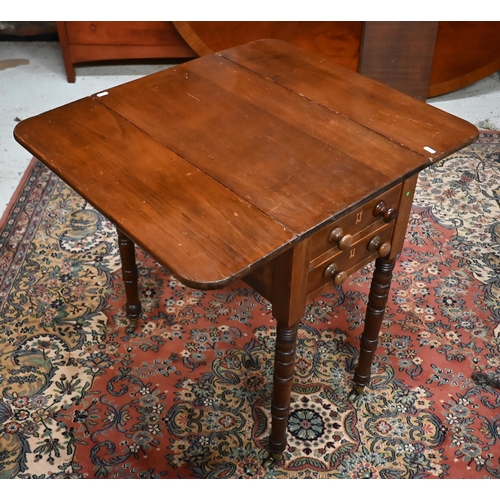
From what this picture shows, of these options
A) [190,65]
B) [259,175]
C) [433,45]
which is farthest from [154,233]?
[433,45]

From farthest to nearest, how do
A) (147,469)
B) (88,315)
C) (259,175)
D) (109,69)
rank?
(109,69), (88,315), (147,469), (259,175)

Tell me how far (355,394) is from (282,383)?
1.37 feet

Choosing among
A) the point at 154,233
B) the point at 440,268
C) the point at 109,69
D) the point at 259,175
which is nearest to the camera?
the point at 154,233

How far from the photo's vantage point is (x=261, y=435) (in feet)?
5.92

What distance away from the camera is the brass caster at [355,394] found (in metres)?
1.90

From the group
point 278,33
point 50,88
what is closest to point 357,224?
point 278,33

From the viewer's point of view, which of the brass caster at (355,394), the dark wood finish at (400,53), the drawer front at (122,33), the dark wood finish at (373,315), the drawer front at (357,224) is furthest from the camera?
the drawer front at (122,33)

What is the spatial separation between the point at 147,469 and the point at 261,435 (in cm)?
32

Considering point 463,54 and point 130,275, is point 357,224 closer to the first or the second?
point 130,275

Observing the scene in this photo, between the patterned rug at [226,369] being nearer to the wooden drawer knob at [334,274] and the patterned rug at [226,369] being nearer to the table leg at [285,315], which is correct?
the table leg at [285,315]

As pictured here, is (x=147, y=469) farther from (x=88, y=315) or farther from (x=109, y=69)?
(x=109, y=69)

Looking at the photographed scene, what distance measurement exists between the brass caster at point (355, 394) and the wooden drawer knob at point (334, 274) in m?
0.56

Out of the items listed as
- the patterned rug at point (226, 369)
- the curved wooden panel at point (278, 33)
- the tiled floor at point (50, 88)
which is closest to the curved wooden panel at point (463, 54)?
the tiled floor at point (50, 88)

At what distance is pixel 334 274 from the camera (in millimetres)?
1454
